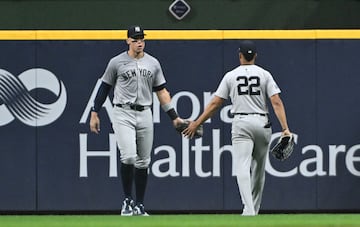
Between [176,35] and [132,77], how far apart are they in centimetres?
228

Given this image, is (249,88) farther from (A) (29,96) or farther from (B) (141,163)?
(A) (29,96)

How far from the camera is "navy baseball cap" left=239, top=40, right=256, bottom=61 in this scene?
1266cm

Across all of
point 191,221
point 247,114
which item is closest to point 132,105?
point 247,114

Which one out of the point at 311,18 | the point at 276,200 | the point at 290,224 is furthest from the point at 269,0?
the point at 290,224

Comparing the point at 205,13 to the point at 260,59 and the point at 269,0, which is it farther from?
the point at 260,59

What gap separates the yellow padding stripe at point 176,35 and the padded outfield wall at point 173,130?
11 mm

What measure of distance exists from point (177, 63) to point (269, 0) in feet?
12.3

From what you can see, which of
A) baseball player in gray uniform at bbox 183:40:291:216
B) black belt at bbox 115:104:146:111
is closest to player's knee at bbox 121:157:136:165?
black belt at bbox 115:104:146:111

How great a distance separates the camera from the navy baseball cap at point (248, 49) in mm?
12664

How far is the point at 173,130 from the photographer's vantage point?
1522 centimetres

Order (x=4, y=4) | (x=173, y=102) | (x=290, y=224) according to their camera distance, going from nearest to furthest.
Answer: (x=290, y=224), (x=173, y=102), (x=4, y=4)

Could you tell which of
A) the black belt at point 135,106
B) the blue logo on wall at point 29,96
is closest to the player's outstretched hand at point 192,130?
Result: the black belt at point 135,106

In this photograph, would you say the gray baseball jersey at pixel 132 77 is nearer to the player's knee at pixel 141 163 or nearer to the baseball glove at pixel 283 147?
the player's knee at pixel 141 163

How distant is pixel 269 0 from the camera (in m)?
18.6
